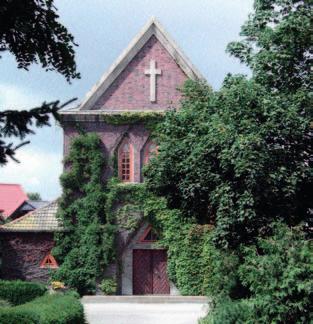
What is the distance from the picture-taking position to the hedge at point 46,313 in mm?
13859

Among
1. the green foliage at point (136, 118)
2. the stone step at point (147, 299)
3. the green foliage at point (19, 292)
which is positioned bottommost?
the stone step at point (147, 299)

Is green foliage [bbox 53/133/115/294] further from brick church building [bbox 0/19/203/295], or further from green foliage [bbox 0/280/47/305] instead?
green foliage [bbox 0/280/47/305]

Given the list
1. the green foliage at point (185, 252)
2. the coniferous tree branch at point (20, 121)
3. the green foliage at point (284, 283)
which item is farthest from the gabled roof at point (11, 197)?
the coniferous tree branch at point (20, 121)

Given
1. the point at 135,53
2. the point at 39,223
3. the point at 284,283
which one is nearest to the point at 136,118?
the point at 135,53

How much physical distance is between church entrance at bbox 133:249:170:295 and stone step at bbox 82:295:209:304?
6.17 ft

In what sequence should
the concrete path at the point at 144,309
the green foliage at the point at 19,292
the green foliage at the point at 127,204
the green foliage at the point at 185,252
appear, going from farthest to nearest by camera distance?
the green foliage at the point at 127,204 < the green foliage at the point at 185,252 < the green foliage at the point at 19,292 < the concrete path at the point at 144,309

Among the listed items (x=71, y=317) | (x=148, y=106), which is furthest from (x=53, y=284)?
(x=71, y=317)

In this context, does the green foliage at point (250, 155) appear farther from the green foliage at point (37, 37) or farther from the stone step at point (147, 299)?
the green foliage at point (37, 37)

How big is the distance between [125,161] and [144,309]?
8.25 metres

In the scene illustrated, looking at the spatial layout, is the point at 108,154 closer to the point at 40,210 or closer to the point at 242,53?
the point at 40,210

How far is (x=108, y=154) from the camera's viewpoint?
30875 mm

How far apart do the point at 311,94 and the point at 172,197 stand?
5.44 m

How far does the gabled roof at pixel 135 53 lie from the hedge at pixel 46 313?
1530 cm

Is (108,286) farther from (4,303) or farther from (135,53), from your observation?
(135,53)
